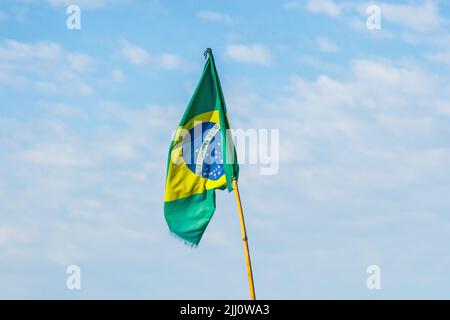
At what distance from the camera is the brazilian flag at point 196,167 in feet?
89.5

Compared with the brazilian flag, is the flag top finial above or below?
above

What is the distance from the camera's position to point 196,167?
90.0 feet

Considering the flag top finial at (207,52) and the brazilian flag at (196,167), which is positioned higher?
the flag top finial at (207,52)

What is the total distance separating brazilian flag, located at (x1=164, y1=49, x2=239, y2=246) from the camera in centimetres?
2727

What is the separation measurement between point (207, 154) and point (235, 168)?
137 cm
